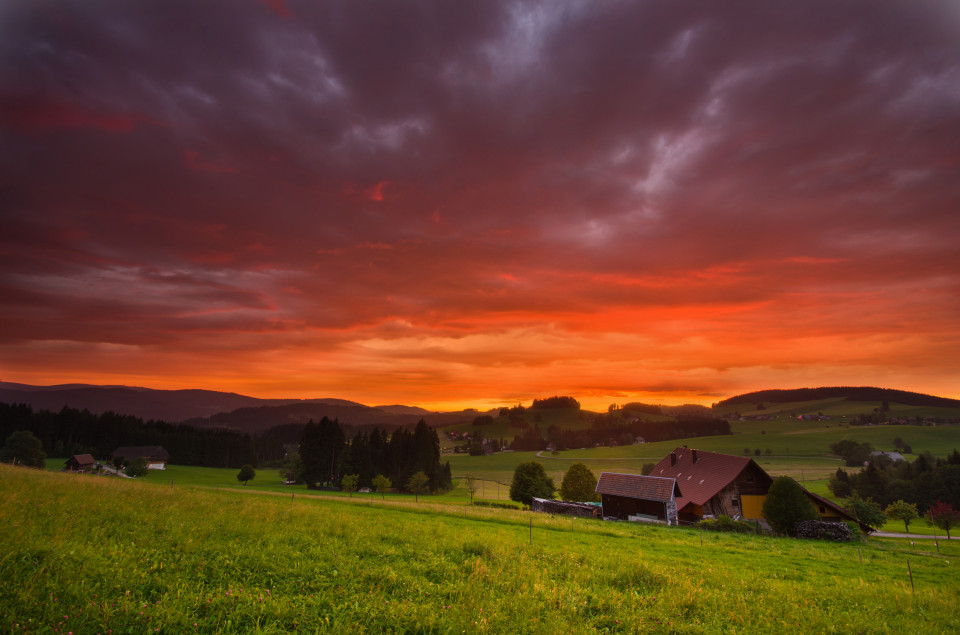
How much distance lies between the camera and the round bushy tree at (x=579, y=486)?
2793 inches

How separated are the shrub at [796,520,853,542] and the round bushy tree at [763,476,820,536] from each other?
0.68 meters

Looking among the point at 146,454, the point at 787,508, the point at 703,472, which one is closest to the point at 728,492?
the point at 703,472

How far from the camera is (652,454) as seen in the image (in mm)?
162875

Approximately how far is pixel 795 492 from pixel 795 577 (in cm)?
3169

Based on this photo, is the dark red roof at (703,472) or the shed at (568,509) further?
the shed at (568,509)

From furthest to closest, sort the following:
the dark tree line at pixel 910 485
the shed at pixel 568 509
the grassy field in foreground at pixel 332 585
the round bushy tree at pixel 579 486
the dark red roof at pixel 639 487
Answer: the dark tree line at pixel 910 485 < the round bushy tree at pixel 579 486 < the shed at pixel 568 509 < the dark red roof at pixel 639 487 < the grassy field in foreground at pixel 332 585

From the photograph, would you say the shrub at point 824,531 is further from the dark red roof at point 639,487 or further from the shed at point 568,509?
the shed at point 568,509

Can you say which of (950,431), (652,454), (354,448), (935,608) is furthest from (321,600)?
(950,431)

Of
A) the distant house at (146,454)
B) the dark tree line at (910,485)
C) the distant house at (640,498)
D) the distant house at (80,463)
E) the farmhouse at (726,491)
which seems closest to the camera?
the distant house at (640,498)

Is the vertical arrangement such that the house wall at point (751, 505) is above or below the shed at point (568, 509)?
above

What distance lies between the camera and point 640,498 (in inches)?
2116

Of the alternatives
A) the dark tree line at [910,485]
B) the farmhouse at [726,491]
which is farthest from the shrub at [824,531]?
the dark tree line at [910,485]

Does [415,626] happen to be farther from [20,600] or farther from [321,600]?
[20,600]

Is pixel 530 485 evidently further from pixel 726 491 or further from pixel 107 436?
pixel 107 436
